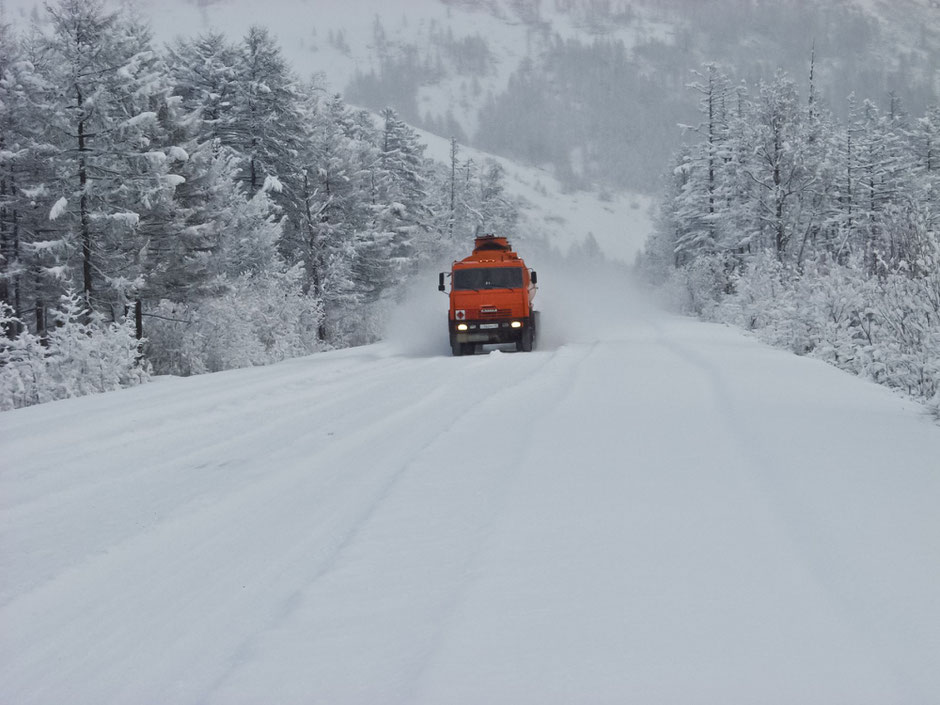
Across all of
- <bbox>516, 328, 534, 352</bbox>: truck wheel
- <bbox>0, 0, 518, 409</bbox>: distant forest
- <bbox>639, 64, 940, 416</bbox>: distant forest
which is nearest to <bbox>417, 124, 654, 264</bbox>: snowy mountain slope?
<bbox>639, 64, 940, 416</bbox>: distant forest

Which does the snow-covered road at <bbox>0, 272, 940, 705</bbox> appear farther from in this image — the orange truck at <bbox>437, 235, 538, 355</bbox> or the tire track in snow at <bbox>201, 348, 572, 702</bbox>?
the orange truck at <bbox>437, 235, 538, 355</bbox>

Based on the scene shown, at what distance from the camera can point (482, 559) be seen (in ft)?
11.0

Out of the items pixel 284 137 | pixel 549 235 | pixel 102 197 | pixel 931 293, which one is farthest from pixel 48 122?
pixel 549 235

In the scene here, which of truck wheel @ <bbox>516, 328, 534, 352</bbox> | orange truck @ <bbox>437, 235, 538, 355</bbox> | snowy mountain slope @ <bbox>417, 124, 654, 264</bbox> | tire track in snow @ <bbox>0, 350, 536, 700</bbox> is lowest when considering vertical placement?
tire track in snow @ <bbox>0, 350, 536, 700</bbox>

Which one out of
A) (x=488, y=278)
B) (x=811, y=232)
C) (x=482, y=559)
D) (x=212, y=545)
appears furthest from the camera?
(x=811, y=232)

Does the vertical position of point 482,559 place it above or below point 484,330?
below

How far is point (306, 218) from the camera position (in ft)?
106

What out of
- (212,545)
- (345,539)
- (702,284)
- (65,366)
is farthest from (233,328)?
(702,284)

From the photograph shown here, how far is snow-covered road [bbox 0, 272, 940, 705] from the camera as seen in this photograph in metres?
2.42

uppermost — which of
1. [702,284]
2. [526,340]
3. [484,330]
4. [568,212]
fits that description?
[568,212]

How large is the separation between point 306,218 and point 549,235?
115 m

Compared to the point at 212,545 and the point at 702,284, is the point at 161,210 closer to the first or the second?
the point at 212,545

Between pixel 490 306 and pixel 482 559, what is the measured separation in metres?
14.0

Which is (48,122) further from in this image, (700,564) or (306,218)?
(700,564)
